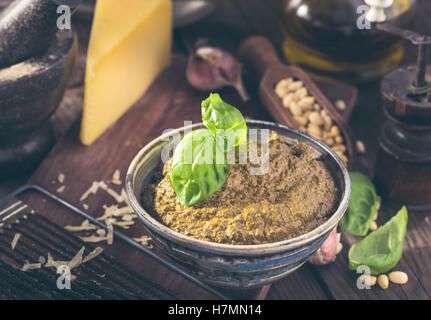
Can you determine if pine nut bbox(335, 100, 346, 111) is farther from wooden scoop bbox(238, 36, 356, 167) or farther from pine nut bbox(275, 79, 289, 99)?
pine nut bbox(275, 79, 289, 99)

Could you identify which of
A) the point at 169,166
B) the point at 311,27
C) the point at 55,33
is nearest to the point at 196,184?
the point at 169,166

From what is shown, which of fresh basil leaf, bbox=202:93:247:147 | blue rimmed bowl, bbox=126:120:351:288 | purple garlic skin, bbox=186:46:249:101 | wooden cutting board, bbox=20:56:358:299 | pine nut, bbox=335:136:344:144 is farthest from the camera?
purple garlic skin, bbox=186:46:249:101

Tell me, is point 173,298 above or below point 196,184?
below

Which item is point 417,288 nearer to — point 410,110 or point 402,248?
point 402,248

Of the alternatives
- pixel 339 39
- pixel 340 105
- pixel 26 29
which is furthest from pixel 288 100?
pixel 26 29

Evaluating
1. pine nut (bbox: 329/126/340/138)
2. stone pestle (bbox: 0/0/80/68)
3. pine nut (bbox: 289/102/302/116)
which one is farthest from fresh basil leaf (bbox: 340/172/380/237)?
stone pestle (bbox: 0/0/80/68)

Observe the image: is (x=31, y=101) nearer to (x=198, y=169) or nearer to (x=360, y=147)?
(x=198, y=169)

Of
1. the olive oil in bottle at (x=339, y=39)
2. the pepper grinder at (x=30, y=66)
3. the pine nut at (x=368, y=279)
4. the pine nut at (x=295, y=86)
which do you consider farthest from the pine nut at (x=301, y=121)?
the pepper grinder at (x=30, y=66)

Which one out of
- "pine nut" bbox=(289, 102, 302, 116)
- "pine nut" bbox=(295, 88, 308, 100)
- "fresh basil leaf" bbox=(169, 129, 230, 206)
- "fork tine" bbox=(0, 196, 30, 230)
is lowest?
"pine nut" bbox=(289, 102, 302, 116)
